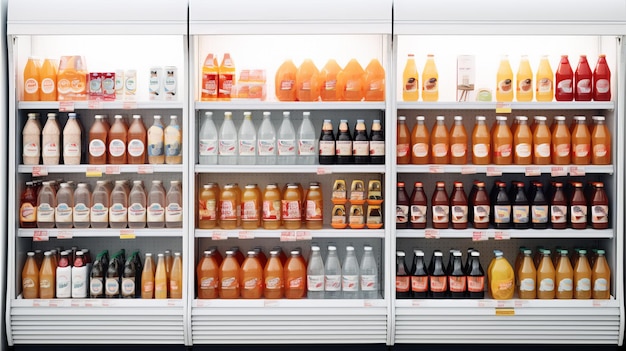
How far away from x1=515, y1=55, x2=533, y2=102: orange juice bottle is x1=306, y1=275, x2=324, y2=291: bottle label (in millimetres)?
1535

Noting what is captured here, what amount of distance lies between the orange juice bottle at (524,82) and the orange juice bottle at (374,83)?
2.56 feet

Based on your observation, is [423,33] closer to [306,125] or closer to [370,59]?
[370,59]

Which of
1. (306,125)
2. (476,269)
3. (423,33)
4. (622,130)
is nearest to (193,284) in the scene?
(306,125)

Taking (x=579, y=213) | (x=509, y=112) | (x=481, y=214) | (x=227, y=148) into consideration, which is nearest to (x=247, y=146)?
(x=227, y=148)

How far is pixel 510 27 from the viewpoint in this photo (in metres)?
3.67

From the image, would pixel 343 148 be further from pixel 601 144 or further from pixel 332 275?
pixel 601 144

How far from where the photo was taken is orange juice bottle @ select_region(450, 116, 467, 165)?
12.7 ft

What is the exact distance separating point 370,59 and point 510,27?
0.87 metres

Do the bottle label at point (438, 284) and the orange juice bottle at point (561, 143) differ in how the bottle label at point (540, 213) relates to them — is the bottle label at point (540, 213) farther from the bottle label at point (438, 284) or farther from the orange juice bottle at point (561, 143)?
the bottle label at point (438, 284)

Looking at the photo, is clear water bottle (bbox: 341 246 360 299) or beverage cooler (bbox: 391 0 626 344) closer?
beverage cooler (bbox: 391 0 626 344)

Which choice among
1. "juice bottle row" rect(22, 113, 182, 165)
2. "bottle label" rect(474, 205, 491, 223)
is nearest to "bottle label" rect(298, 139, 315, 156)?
"juice bottle row" rect(22, 113, 182, 165)

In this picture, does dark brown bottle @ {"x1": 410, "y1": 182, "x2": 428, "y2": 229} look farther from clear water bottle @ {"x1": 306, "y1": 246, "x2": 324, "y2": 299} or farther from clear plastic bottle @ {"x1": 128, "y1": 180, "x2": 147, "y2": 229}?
clear plastic bottle @ {"x1": 128, "y1": 180, "x2": 147, "y2": 229}

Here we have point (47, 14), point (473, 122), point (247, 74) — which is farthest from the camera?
point (473, 122)

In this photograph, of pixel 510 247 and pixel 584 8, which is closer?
pixel 584 8
